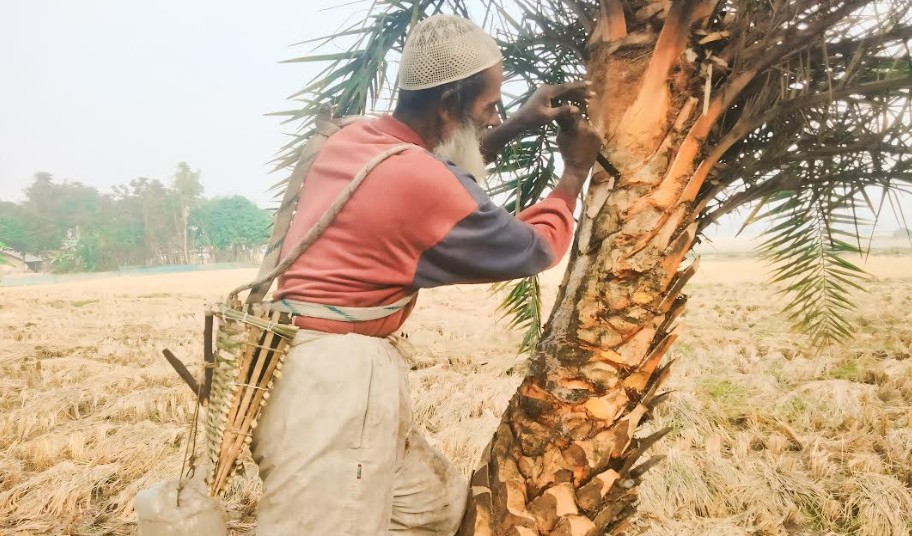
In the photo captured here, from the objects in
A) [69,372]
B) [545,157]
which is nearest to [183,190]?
[69,372]

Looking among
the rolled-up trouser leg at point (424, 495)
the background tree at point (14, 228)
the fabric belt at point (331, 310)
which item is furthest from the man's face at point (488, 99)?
the background tree at point (14, 228)

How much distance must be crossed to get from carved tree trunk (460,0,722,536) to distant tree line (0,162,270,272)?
28192 mm

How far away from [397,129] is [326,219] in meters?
0.38

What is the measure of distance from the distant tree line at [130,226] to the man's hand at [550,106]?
28.1 metres

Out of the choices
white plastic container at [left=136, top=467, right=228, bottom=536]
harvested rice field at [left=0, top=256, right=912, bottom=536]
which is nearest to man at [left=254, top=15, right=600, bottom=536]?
white plastic container at [left=136, top=467, right=228, bottom=536]

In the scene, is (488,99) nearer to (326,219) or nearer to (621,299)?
(326,219)

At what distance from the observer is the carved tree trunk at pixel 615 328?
70.1 inches

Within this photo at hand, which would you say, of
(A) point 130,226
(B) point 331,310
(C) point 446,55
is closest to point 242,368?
(B) point 331,310

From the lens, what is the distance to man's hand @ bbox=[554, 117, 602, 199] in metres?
1.75

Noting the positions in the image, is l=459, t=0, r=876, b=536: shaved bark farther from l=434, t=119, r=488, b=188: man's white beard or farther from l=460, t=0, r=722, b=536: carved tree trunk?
l=434, t=119, r=488, b=188: man's white beard

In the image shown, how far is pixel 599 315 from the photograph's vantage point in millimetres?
1813

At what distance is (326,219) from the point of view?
1.53m

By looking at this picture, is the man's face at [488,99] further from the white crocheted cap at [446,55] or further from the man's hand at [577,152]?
the man's hand at [577,152]

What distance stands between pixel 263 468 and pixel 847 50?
2331 mm
